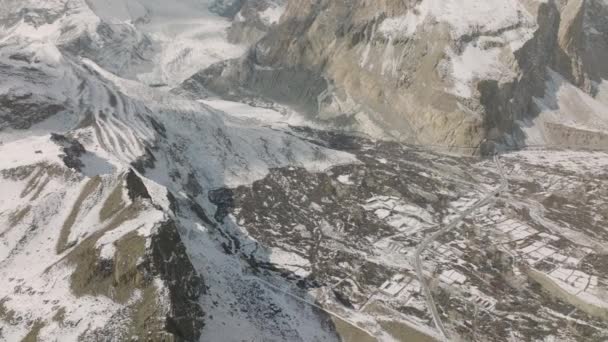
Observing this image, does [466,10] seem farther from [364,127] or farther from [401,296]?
[401,296]

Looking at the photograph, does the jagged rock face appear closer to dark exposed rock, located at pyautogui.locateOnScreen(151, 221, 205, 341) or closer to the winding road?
the winding road

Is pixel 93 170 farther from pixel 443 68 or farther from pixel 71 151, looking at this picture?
pixel 443 68

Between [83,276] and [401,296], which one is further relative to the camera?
[401,296]

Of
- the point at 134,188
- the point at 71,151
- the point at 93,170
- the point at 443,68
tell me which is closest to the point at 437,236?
the point at 134,188

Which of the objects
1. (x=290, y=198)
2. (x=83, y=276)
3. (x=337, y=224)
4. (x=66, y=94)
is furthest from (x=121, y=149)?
(x=83, y=276)

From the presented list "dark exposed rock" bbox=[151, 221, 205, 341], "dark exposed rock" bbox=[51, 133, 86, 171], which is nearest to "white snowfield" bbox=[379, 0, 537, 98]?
"dark exposed rock" bbox=[51, 133, 86, 171]

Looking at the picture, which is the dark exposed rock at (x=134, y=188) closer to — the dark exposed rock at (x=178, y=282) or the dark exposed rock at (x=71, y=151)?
the dark exposed rock at (x=178, y=282)

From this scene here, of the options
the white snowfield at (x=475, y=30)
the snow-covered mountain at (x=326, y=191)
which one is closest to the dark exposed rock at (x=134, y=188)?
the snow-covered mountain at (x=326, y=191)
